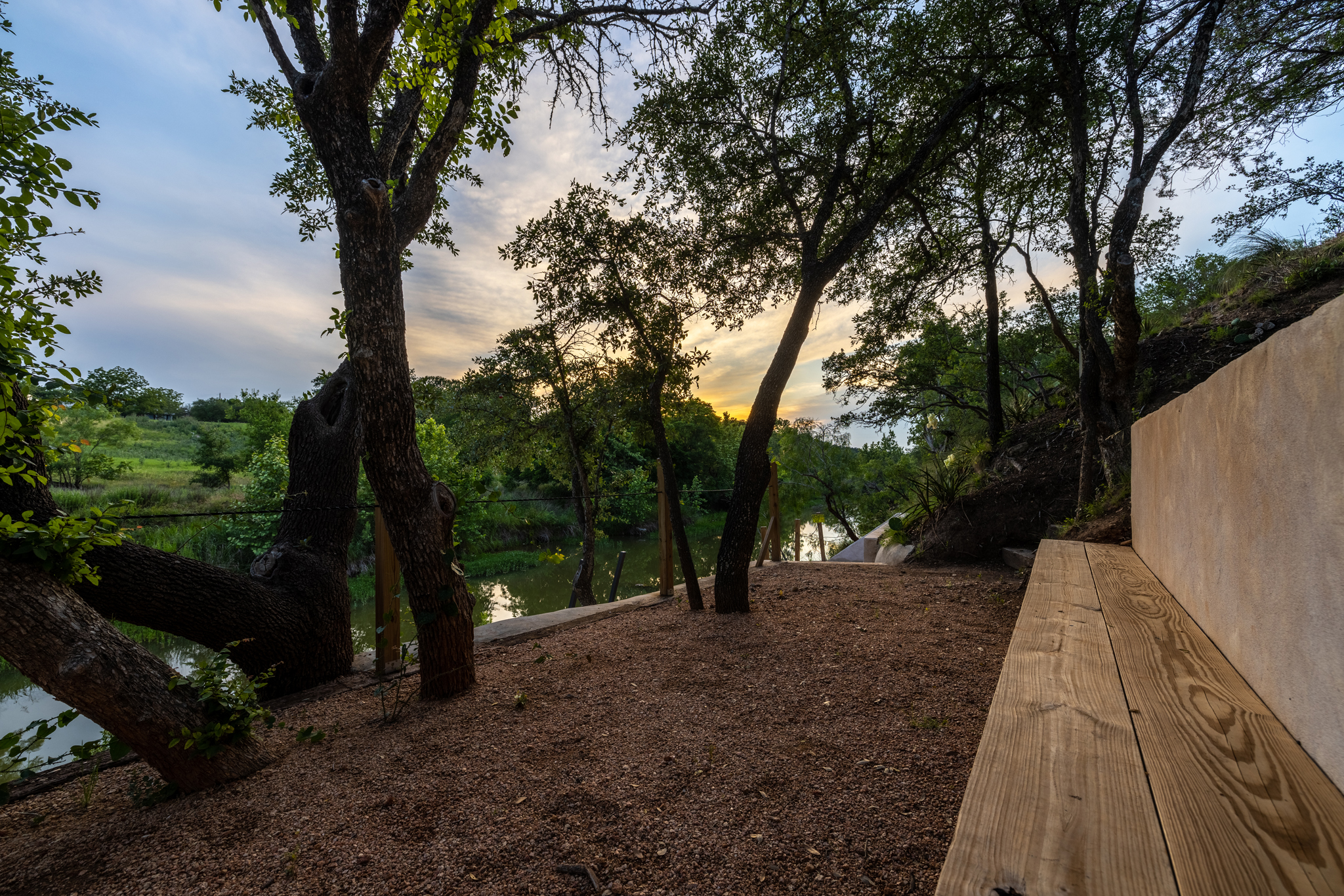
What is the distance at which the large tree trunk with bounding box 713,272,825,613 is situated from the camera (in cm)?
444

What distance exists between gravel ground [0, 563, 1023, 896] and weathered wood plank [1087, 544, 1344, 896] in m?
0.75

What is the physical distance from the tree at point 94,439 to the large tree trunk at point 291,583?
10.4 metres

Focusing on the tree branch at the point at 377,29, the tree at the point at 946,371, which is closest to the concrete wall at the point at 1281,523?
the tree branch at the point at 377,29

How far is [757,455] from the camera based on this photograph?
4.52 metres

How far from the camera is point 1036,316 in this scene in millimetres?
12227

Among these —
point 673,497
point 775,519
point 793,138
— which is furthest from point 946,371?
point 673,497

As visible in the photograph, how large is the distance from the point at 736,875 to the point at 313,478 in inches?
134

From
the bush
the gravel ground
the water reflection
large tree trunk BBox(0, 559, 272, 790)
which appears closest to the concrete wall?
the gravel ground

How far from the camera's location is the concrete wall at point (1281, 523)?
832 millimetres

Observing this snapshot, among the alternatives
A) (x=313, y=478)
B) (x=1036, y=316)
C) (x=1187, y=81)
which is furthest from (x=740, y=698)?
(x=1036, y=316)

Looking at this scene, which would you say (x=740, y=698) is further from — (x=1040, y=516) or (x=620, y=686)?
(x=1040, y=516)

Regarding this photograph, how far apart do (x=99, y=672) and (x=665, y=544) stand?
3.93m

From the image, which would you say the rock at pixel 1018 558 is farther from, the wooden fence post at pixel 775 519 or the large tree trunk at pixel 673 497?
the large tree trunk at pixel 673 497

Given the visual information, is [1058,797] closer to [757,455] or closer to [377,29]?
[377,29]
